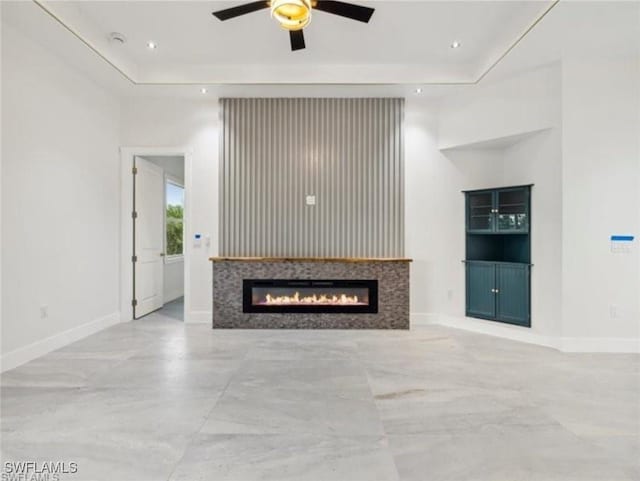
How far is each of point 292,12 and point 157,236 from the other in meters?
4.38

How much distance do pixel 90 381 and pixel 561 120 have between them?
5.30 meters

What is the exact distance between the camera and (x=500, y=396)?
8.59 feet

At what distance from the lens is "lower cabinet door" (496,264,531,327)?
4.10m

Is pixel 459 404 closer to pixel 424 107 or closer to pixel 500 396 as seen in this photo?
pixel 500 396

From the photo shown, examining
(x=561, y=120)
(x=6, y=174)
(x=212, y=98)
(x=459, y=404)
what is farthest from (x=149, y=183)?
(x=561, y=120)

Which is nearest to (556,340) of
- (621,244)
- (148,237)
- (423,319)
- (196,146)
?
(621,244)

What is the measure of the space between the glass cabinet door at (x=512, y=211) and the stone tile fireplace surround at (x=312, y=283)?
1.31 meters

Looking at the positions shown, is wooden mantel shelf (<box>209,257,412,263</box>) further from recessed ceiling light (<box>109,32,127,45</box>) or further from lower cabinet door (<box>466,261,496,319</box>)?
recessed ceiling light (<box>109,32,127,45</box>)

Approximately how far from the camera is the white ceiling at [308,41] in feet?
10.6

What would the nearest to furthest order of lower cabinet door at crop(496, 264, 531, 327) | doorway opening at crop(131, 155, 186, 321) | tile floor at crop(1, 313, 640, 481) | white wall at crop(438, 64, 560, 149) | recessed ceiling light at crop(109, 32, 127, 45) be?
tile floor at crop(1, 313, 640, 481), recessed ceiling light at crop(109, 32, 127, 45), white wall at crop(438, 64, 560, 149), lower cabinet door at crop(496, 264, 531, 327), doorway opening at crop(131, 155, 186, 321)

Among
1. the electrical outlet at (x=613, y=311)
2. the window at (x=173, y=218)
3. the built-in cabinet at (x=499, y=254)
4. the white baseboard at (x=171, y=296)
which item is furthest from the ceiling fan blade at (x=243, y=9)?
the white baseboard at (x=171, y=296)

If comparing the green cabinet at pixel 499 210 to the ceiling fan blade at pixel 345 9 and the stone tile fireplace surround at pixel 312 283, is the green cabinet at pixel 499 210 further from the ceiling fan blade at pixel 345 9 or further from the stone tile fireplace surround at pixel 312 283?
the ceiling fan blade at pixel 345 9

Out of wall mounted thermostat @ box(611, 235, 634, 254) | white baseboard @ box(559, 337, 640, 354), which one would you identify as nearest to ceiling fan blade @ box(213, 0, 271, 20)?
wall mounted thermostat @ box(611, 235, 634, 254)

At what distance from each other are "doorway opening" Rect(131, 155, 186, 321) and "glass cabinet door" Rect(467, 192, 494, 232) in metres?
4.05
